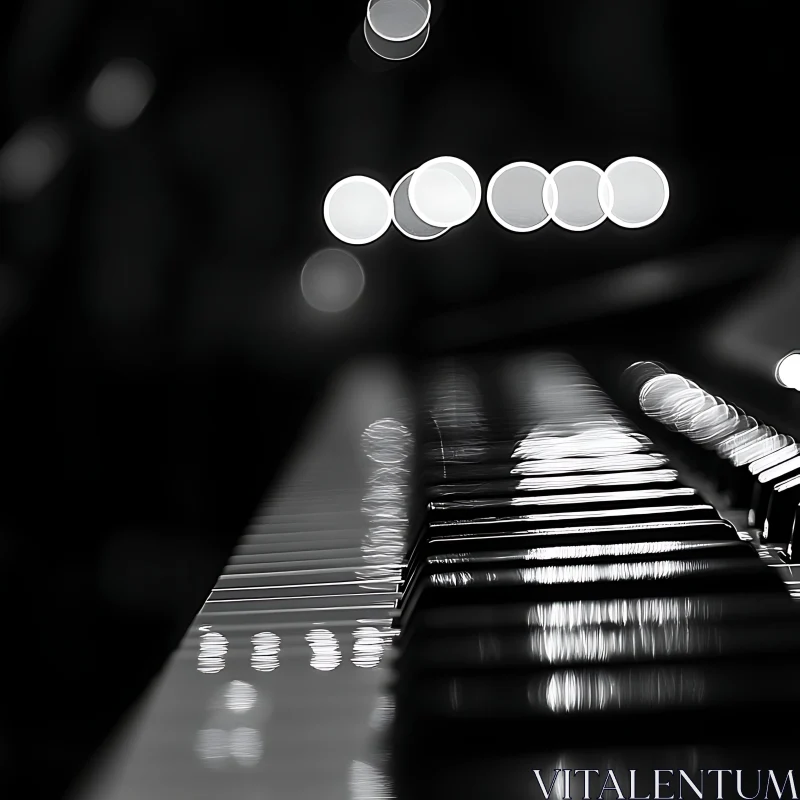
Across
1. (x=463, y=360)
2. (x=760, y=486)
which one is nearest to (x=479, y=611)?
(x=760, y=486)

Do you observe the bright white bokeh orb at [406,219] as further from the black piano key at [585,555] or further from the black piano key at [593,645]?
the black piano key at [593,645]

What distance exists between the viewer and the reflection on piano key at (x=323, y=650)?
0.42m

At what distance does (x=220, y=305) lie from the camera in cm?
471

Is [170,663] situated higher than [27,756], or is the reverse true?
[170,663]

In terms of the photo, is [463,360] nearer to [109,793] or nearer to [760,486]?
[760,486]

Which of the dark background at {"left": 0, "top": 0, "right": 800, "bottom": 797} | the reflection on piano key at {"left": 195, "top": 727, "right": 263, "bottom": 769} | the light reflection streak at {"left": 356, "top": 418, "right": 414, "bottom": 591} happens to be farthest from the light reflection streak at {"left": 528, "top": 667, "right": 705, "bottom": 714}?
the dark background at {"left": 0, "top": 0, "right": 800, "bottom": 797}

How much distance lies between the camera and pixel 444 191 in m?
4.88

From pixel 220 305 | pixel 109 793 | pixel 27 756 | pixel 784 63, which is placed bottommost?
pixel 27 756

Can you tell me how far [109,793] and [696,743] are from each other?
20cm

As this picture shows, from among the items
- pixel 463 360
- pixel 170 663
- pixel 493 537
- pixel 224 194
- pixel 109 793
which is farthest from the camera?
pixel 224 194

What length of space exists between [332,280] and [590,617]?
4670 millimetres

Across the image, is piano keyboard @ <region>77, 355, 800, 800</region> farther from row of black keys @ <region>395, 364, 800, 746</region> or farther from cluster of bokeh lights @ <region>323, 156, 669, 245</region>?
cluster of bokeh lights @ <region>323, 156, 669, 245</region>

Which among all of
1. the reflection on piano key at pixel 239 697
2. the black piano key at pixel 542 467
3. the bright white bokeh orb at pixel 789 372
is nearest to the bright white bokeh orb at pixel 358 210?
the bright white bokeh orb at pixel 789 372

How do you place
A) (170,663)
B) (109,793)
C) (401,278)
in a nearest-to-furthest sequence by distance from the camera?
1. (109,793)
2. (170,663)
3. (401,278)
